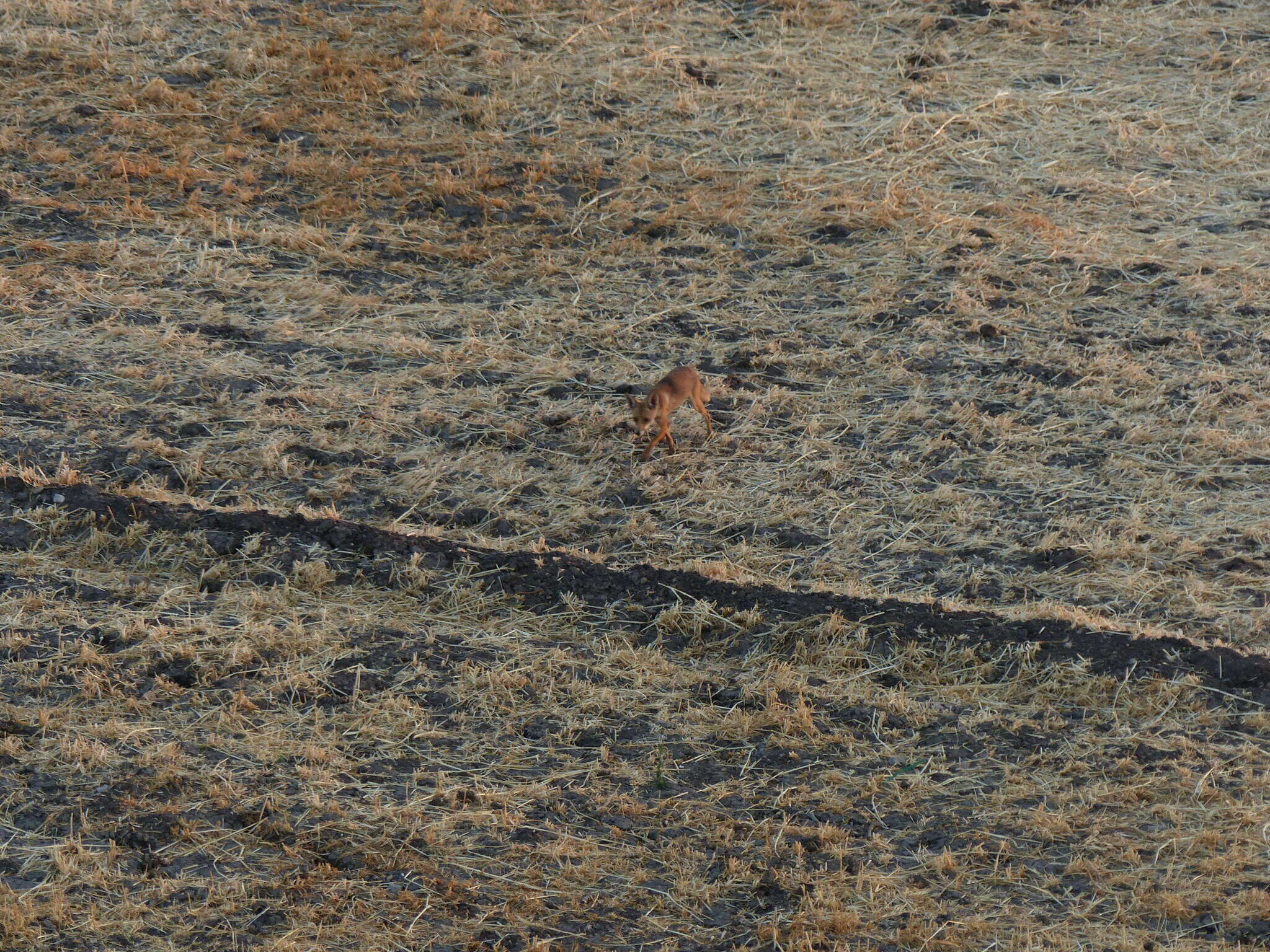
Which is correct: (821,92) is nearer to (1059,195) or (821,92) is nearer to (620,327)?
(1059,195)

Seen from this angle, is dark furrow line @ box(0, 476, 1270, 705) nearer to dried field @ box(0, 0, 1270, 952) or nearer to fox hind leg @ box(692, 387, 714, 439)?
dried field @ box(0, 0, 1270, 952)

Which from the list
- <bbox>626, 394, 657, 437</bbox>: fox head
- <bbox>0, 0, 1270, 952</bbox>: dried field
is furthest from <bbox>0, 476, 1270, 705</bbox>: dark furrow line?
<bbox>626, 394, 657, 437</bbox>: fox head

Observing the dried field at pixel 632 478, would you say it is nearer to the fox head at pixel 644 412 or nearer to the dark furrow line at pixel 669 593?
the dark furrow line at pixel 669 593

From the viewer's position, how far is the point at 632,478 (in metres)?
7.53

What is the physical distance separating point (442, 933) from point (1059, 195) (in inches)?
296

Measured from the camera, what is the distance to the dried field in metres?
5.07

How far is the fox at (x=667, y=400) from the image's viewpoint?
7.48 m

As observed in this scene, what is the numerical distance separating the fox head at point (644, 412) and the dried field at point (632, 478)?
28cm

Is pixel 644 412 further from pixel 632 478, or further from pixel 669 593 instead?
pixel 669 593

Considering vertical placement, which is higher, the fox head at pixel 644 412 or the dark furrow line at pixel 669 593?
the fox head at pixel 644 412

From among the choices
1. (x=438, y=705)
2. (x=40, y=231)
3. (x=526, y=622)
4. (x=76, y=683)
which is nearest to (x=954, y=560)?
(x=526, y=622)

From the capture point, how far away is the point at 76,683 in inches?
229

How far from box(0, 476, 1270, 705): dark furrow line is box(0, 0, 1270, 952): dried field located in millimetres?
23

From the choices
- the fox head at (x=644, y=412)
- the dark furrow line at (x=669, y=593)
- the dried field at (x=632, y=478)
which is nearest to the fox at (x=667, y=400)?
the fox head at (x=644, y=412)
